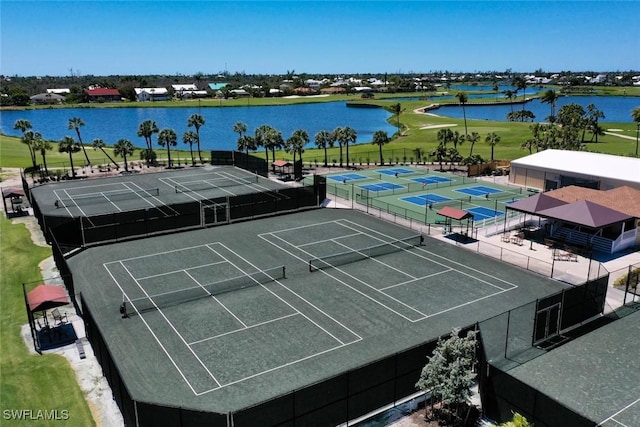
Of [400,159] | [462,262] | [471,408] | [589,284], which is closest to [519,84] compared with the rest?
[400,159]

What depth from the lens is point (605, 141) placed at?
288 ft

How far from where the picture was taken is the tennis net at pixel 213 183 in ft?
174

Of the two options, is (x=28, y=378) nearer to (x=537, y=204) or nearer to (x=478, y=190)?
(x=537, y=204)

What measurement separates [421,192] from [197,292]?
31563 mm

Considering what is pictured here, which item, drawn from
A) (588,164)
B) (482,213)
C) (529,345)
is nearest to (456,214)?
(482,213)

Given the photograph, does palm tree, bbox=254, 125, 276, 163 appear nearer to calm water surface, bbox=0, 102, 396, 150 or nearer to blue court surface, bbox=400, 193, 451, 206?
blue court surface, bbox=400, 193, 451, 206

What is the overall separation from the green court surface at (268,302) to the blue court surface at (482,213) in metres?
8.17

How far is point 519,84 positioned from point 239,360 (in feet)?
374

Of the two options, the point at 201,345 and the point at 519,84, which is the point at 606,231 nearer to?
the point at 201,345

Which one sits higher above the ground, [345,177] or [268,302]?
[345,177]

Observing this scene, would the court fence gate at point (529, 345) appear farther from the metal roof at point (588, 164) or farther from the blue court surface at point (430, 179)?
the blue court surface at point (430, 179)

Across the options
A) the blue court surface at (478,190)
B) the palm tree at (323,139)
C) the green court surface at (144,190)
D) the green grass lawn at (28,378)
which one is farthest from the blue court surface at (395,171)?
the green grass lawn at (28,378)

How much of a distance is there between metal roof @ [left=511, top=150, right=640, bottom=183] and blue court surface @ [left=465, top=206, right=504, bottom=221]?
10.5 meters

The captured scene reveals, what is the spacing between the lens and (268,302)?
26031 mm
